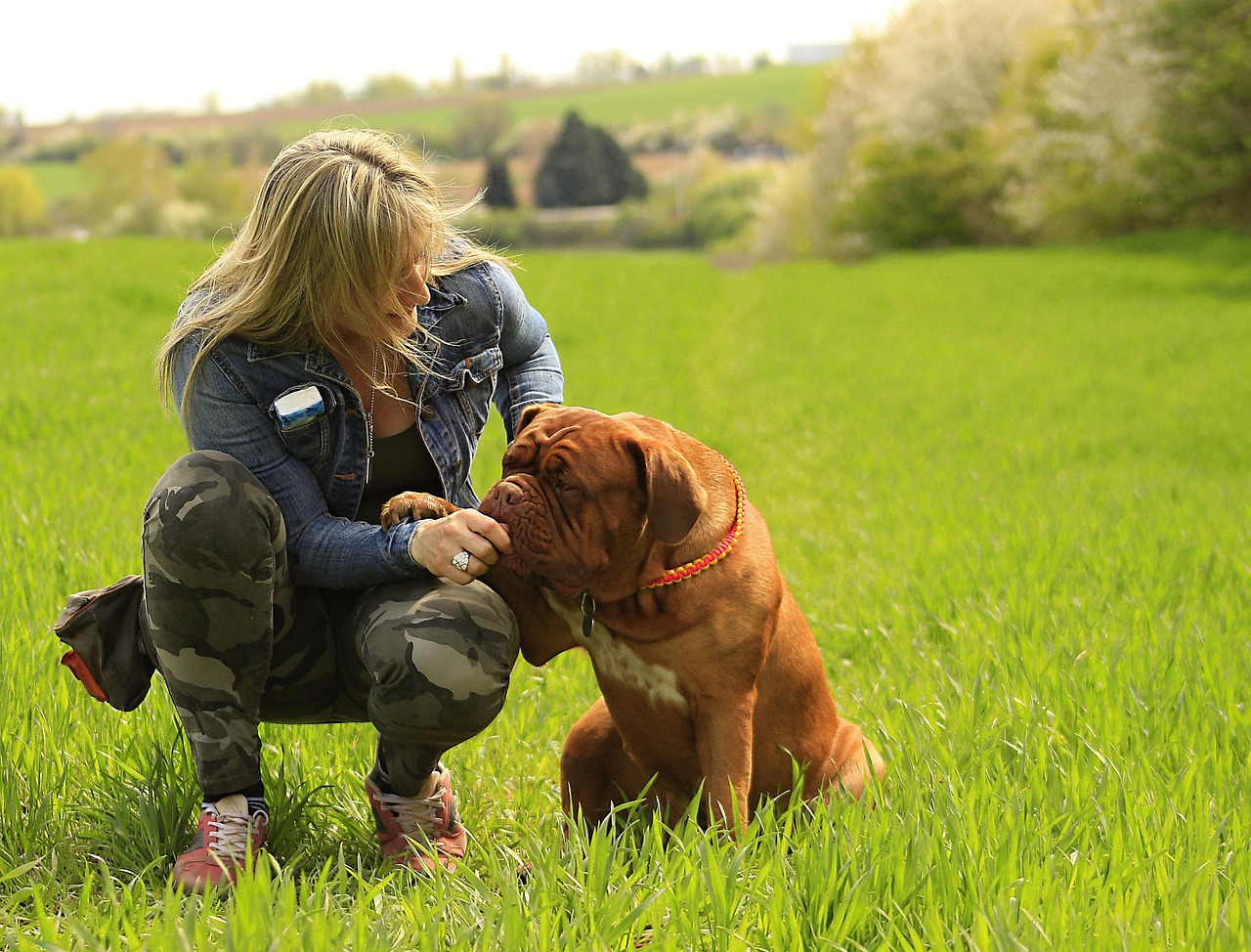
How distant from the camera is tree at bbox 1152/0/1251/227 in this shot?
91.1 feet

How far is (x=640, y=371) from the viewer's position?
45.0 feet

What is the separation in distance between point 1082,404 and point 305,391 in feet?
32.0

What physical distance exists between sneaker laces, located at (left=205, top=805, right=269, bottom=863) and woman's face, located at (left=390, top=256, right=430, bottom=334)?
1249 mm

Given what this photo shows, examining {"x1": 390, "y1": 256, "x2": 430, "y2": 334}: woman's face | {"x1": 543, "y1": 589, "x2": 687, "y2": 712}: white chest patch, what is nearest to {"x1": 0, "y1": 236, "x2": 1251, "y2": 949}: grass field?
{"x1": 543, "y1": 589, "x2": 687, "y2": 712}: white chest patch

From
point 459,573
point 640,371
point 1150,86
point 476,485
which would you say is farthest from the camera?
point 1150,86

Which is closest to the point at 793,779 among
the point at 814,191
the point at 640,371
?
the point at 640,371

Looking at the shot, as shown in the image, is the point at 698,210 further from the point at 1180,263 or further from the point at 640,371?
the point at 640,371

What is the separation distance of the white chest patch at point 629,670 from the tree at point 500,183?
267 feet

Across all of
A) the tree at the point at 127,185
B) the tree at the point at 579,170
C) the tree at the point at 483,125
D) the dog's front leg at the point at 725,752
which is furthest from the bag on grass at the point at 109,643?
the tree at the point at 483,125

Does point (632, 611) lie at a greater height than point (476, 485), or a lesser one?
greater

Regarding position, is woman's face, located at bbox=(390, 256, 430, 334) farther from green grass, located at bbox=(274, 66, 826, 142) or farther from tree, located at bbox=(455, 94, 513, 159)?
green grass, located at bbox=(274, 66, 826, 142)

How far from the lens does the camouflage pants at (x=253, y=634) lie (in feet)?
9.11

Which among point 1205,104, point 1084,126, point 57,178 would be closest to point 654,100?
point 57,178

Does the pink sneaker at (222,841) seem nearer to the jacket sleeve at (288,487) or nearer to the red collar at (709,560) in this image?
the jacket sleeve at (288,487)
